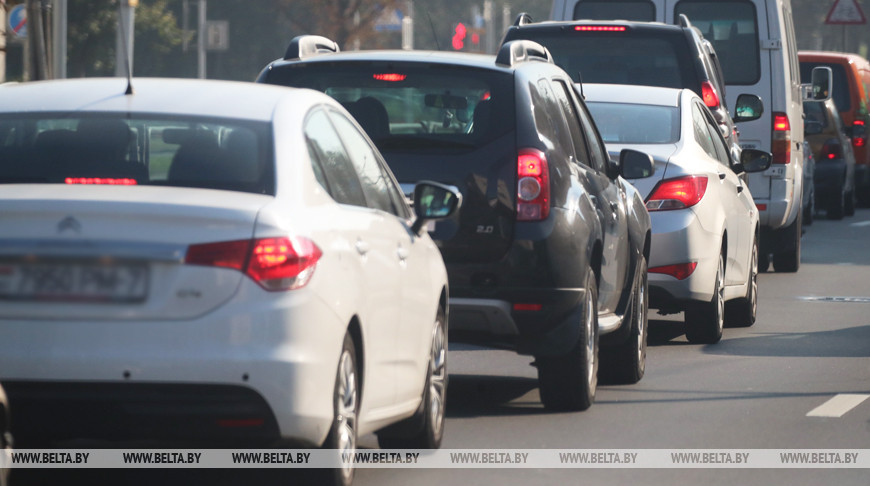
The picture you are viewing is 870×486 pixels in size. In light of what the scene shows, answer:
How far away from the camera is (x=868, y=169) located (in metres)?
30.8

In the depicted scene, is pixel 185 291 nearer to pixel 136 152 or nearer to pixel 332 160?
pixel 136 152

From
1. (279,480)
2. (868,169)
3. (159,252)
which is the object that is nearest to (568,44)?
(279,480)

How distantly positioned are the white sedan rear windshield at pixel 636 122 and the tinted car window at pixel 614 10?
6.89 meters

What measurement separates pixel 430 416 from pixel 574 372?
1496 mm

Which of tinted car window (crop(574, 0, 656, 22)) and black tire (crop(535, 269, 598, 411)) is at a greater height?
tinted car window (crop(574, 0, 656, 22))

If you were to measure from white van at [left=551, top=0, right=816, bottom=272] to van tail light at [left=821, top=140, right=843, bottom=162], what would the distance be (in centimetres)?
788

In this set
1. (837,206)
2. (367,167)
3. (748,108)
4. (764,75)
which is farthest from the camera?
(837,206)

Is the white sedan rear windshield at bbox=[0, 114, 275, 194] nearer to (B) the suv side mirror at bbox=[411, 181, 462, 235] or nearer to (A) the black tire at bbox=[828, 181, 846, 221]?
(B) the suv side mirror at bbox=[411, 181, 462, 235]

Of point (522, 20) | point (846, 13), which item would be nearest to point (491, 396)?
point (522, 20)

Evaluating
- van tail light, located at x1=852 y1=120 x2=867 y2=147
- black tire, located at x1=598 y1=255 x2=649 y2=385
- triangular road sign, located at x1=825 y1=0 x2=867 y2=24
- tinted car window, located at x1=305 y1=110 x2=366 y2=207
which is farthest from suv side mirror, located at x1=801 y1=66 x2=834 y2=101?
triangular road sign, located at x1=825 y1=0 x2=867 y2=24

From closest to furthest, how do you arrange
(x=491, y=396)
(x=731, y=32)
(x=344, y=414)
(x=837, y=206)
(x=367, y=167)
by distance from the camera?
(x=344, y=414) → (x=367, y=167) → (x=491, y=396) → (x=731, y=32) → (x=837, y=206)

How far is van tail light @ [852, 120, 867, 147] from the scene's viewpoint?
29.1m

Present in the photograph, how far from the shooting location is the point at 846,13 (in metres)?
37.4

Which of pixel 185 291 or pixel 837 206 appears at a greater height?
pixel 185 291
